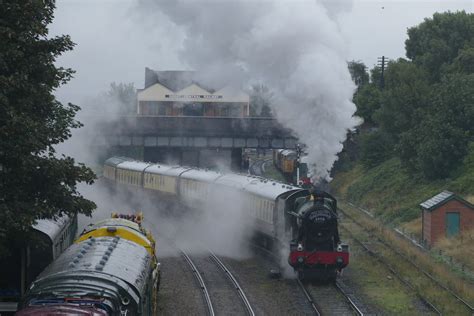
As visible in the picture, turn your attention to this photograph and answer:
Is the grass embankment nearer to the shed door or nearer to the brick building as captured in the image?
the shed door

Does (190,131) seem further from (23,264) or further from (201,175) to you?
(23,264)

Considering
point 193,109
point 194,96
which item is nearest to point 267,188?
point 194,96

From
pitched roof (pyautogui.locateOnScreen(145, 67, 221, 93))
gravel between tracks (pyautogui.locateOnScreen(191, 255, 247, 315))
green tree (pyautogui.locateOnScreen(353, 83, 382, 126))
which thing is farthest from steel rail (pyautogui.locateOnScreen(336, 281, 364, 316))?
pitched roof (pyautogui.locateOnScreen(145, 67, 221, 93))

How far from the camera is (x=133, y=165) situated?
181 ft

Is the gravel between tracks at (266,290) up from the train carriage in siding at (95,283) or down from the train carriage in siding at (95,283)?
down

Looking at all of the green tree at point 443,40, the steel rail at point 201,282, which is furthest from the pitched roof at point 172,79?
the steel rail at point 201,282

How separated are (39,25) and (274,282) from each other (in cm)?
1300

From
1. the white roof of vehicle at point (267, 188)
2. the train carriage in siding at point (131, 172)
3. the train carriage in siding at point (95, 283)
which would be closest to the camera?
the train carriage in siding at point (95, 283)

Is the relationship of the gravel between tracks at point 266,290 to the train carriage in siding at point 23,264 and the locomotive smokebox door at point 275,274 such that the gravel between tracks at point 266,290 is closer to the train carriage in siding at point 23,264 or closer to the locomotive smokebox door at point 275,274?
the locomotive smokebox door at point 275,274

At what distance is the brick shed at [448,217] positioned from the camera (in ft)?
111

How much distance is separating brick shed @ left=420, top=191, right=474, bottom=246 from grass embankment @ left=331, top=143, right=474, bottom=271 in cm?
75

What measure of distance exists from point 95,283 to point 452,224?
2326 centimetres

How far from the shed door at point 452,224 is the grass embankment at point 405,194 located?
725 millimetres

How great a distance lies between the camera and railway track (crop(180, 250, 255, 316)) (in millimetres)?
22734
